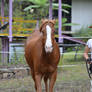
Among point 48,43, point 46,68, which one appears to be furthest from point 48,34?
point 46,68

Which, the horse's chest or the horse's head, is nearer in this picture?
the horse's head

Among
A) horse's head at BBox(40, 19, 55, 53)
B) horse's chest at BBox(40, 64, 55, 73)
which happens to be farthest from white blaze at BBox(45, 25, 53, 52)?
horse's chest at BBox(40, 64, 55, 73)

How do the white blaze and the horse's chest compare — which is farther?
the horse's chest

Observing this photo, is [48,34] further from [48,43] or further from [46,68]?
[46,68]

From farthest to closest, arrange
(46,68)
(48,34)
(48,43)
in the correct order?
(46,68) → (48,34) → (48,43)

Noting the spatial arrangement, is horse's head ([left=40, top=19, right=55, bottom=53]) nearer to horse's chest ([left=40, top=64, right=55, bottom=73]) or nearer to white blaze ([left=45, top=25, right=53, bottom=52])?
A: white blaze ([left=45, top=25, right=53, bottom=52])

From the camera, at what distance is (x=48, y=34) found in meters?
4.75

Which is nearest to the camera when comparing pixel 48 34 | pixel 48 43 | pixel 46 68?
pixel 48 43

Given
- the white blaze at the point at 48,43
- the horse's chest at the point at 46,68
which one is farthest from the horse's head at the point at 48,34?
the horse's chest at the point at 46,68

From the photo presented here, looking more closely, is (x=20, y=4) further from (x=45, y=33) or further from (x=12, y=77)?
(x=45, y=33)

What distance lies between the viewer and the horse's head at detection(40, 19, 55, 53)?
4652mm

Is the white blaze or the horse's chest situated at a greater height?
the white blaze

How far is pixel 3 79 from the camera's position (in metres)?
8.42

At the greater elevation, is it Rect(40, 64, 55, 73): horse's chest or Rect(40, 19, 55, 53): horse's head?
Rect(40, 19, 55, 53): horse's head
